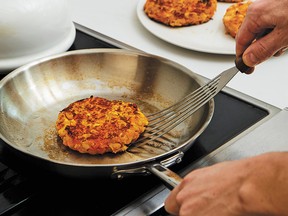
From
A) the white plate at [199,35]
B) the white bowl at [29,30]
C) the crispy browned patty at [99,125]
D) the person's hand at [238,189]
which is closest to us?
the person's hand at [238,189]

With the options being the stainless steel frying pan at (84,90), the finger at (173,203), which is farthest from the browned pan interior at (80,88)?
the finger at (173,203)

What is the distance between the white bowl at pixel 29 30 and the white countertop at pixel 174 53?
258 mm

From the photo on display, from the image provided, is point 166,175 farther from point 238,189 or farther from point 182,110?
point 182,110

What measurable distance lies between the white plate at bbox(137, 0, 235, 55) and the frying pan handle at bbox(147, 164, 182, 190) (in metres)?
0.60

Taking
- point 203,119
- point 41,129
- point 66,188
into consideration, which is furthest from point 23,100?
point 203,119

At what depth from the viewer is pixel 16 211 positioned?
0.73 metres

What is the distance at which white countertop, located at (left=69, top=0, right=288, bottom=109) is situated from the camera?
1.12m

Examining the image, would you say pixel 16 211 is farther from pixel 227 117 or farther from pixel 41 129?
pixel 227 117

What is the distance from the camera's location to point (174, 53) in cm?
128

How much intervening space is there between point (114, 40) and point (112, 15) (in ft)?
0.90

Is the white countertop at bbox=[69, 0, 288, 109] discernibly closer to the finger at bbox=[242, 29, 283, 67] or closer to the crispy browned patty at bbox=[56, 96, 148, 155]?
the finger at bbox=[242, 29, 283, 67]

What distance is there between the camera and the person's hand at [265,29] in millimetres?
894

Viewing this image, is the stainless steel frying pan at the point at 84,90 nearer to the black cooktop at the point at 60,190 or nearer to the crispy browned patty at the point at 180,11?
the black cooktop at the point at 60,190

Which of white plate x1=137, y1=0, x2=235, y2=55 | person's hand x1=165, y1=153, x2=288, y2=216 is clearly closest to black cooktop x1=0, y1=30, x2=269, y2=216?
person's hand x1=165, y1=153, x2=288, y2=216
